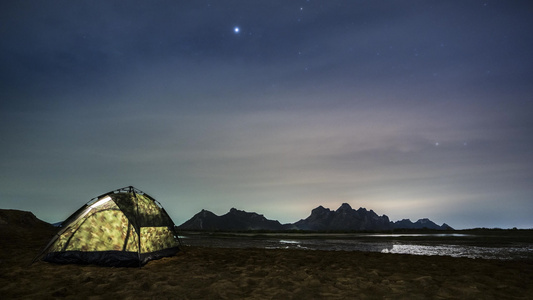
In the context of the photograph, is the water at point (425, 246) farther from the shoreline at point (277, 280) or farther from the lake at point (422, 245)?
the shoreline at point (277, 280)

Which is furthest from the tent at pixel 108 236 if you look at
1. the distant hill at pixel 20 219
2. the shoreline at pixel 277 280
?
the distant hill at pixel 20 219

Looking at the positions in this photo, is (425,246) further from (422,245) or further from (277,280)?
(277,280)

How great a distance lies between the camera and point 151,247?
12.2 metres

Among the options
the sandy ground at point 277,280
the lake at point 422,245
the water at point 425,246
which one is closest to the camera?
the sandy ground at point 277,280

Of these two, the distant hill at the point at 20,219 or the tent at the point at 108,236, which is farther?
the distant hill at the point at 20,219

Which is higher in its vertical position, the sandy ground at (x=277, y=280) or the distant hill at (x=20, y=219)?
the distant hill at (x=20, y=219)

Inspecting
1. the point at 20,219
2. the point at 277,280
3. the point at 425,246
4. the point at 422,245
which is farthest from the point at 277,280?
the point at 20,219

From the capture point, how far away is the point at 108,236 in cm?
1137

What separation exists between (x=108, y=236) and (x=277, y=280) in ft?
24.1

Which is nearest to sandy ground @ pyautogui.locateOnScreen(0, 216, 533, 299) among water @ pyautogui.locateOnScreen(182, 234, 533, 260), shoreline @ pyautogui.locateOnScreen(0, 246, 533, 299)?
shoreline @ pyautogui.locateOnScreen(0, 246, 533, 299)

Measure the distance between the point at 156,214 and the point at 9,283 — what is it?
5.70 meters

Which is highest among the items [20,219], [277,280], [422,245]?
[20,219]

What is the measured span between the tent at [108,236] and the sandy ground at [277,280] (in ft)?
1.77

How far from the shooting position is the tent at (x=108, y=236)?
11.1m
